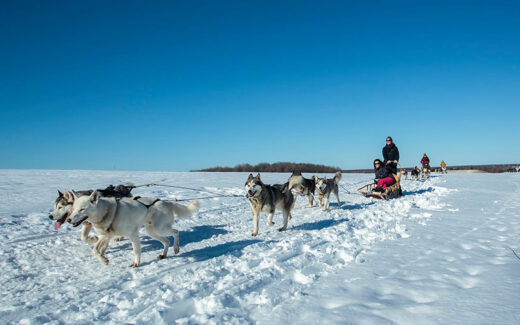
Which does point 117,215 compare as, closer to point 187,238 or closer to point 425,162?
point 187,238

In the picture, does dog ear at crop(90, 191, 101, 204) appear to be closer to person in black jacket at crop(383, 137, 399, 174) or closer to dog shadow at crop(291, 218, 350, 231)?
dog shadow at crop(291, 218, 350, 231)

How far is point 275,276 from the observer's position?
3256 mm

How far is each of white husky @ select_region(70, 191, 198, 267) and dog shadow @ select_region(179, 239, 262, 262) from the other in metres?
0.29

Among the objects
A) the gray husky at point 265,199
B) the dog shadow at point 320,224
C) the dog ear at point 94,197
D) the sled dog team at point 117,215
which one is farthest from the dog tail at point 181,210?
the dog shadow at point 320,224

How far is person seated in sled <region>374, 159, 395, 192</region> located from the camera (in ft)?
33.7

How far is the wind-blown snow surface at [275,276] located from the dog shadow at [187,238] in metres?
0.03

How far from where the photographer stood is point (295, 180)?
25.9 ft

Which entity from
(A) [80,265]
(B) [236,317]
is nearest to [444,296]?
(B) [236,317]

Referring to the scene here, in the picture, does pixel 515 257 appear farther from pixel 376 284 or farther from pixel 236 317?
pixel 236 317

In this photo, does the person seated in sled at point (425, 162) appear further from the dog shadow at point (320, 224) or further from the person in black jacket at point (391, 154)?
the dog shadow at point (320, 224)

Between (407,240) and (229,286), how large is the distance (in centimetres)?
314

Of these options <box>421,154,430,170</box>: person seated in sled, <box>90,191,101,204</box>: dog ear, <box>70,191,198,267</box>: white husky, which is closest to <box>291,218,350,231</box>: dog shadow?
<box>70,191,198,267</box>: white husky

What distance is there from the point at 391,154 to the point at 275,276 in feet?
31.8

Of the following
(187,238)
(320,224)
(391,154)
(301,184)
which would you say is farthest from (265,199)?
(391,154)
